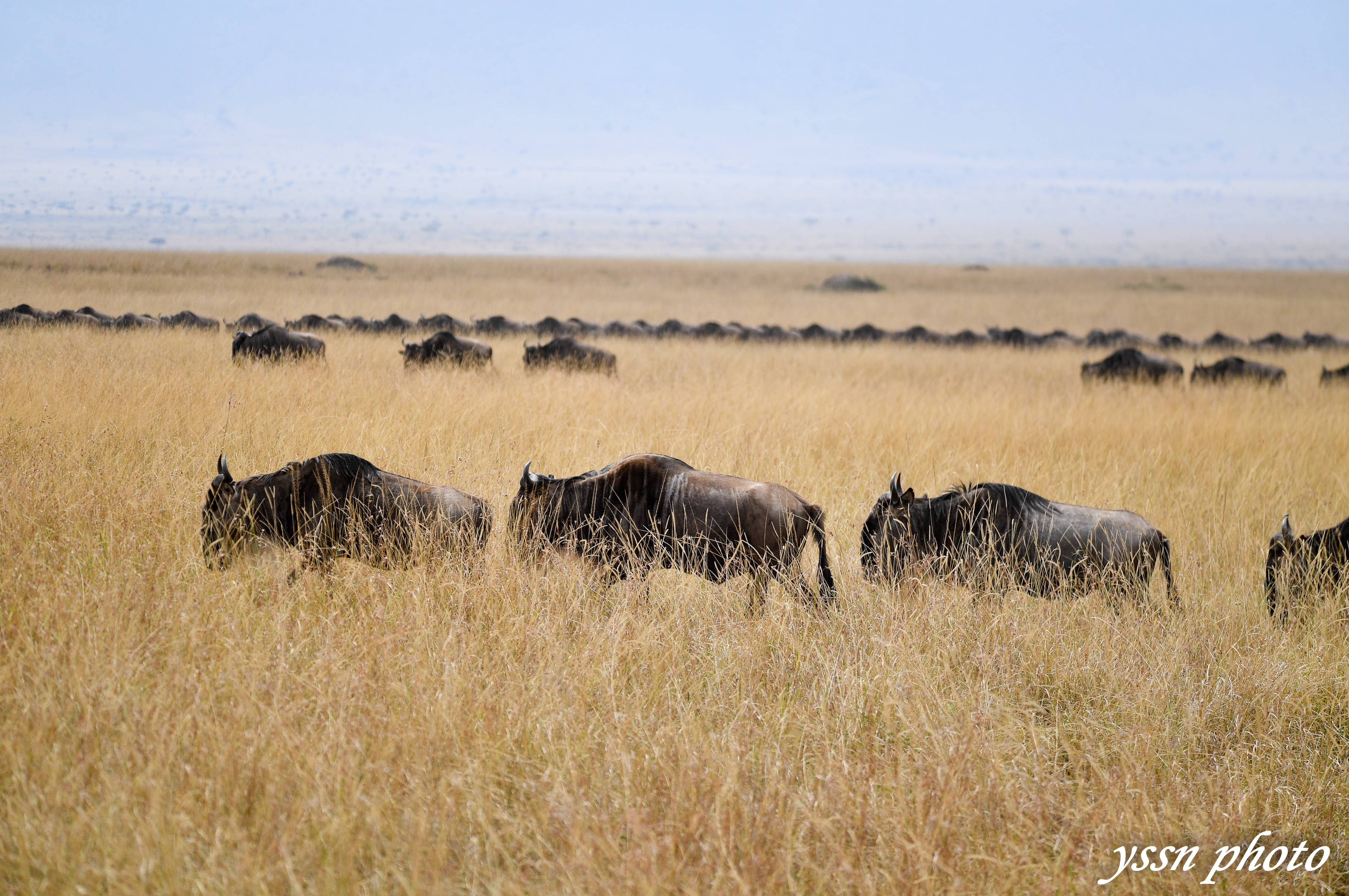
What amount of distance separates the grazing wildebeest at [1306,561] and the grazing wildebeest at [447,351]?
1187cm

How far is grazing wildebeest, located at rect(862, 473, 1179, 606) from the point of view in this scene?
477 centimetres

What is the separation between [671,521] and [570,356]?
1137 cm

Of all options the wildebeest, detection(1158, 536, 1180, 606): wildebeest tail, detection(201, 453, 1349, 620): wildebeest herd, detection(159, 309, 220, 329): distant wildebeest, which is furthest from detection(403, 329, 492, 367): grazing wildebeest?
detection(1158, 536, 1180, 606): wildebeest tail

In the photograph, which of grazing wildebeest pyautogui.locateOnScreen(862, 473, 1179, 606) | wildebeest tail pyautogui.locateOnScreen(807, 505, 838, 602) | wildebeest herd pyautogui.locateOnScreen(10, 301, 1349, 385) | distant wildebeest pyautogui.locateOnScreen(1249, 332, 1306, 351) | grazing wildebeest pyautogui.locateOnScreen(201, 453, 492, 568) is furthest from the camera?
distant wildebeest pyautogui.locateOnScreen(1249, 332, 1306, 351)

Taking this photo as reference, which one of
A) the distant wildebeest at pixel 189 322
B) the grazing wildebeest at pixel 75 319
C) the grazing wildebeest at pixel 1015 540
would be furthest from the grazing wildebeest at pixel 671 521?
the distant wildebeest at pixel 189 322

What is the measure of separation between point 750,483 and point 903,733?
1756 millimetres

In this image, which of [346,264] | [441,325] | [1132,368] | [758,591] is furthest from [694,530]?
[346,264]

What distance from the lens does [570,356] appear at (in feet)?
51.1

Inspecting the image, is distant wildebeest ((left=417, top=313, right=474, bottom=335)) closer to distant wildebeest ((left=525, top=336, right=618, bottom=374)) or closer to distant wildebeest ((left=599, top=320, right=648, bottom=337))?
distant wildebeest ((left=599, top=320, right=648, bottom=337))

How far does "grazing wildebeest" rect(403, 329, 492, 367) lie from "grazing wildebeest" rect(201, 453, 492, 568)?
9.63 m

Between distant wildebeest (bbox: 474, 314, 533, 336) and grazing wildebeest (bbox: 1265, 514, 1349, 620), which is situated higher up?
distant wildebeest (bbox: 474, 314, 533, 336)

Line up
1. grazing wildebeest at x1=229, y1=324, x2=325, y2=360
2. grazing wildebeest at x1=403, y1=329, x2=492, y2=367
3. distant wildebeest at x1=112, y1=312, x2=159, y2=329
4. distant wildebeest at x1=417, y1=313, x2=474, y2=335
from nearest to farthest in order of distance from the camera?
grazing wildebeest at x1=229, y1=324, x2=325, y2=360 → grazing wildebeest at x1=403, y1=329, x2=492, y2=367 → distant wildebeest at x1=112, y1=312, x2=159, y2=329 → distant wildebeest at x1=417, y1=313, x2=474, y2=335

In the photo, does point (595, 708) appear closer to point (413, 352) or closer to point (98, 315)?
point (413, 352)

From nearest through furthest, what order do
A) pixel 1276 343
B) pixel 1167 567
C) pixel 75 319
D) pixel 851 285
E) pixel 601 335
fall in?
pixel 1167 567
pixel 75 319
pixel 601 335
pixel 1276 343
pixel 851 285
